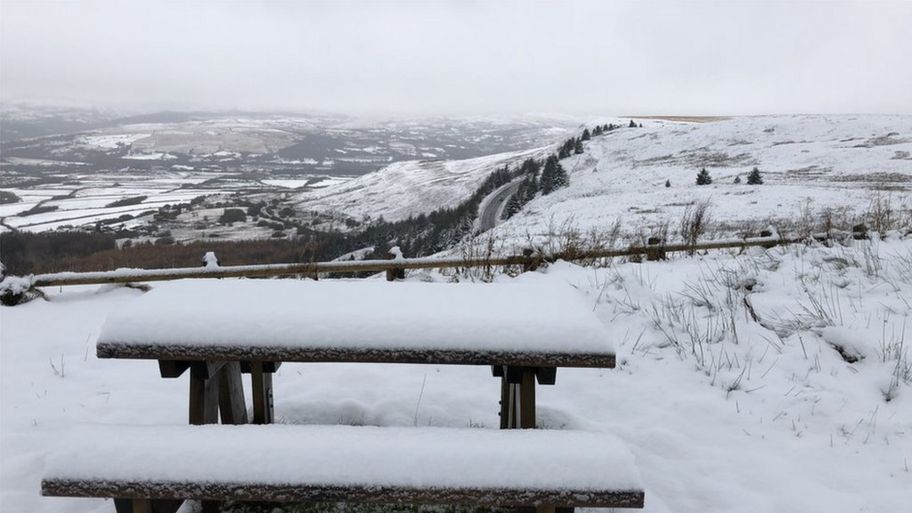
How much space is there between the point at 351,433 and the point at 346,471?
0.60 feet

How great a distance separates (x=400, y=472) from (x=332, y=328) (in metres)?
0.62

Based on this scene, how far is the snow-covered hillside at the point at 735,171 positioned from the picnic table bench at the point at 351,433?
7334 millimetres

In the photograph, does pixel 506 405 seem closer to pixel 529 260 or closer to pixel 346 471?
pixel 346 471

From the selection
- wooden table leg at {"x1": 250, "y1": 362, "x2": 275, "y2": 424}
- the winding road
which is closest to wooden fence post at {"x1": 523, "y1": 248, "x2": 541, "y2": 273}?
wooden table leg at {"x1": 250, "y1": 362, "x2": 275, "y2": 424}

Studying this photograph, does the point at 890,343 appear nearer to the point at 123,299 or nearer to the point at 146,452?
the point at 146,452

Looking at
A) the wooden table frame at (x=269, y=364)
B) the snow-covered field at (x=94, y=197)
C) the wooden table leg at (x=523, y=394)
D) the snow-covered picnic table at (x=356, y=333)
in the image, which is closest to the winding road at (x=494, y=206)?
the wooden table frame at (x=269, y=364)

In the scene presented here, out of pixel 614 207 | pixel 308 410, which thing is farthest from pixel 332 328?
pixel 614 207


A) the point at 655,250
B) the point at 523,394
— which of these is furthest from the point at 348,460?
the point at 655,250

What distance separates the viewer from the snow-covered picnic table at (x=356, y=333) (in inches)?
80.4

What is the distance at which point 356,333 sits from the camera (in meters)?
2.07

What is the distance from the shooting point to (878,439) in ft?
9.23

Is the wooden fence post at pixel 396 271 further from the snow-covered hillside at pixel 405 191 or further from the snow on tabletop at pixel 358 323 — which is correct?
the snow-covered hillside at pixel 405 191

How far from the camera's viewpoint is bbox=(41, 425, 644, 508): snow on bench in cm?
179

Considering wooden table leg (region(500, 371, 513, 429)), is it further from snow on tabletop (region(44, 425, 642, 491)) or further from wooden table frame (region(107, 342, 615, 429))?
snow on tabletop (region(44, 425, 642, 491))
